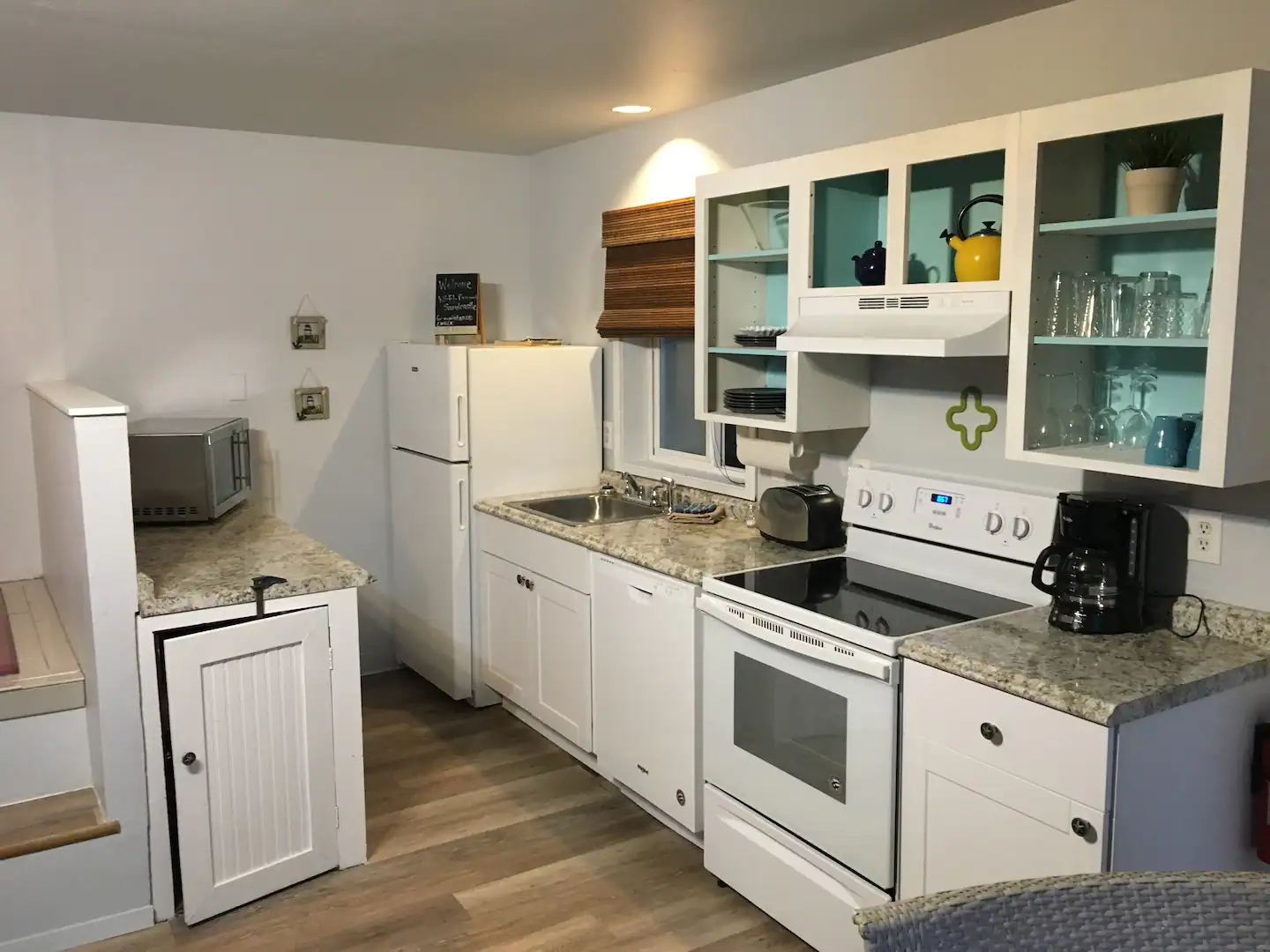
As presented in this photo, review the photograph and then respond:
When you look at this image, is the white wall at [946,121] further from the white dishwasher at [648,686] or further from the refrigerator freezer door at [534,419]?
the white dishwasher at [648,686]

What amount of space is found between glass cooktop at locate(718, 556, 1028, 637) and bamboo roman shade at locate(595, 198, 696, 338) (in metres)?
1.15

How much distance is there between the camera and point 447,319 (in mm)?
4602

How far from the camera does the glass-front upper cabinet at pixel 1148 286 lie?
197cm

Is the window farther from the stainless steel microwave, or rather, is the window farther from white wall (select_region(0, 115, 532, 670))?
the stainless steel microwave

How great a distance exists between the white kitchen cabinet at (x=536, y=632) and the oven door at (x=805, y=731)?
745mm

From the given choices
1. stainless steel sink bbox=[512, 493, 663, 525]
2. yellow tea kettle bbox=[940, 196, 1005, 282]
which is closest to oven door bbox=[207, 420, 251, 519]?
stainless steel sink bbox=[512, 493, 663, 525]

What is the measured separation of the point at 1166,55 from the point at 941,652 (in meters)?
1.38

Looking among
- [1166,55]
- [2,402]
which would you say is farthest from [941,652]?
[2,402]

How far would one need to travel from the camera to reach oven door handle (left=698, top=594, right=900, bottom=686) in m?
2.32

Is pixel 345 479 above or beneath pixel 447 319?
beneath

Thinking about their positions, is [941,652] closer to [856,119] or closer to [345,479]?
[856,119]

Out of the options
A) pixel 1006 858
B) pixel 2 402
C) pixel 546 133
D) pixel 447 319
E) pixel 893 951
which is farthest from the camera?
pixel 447 319

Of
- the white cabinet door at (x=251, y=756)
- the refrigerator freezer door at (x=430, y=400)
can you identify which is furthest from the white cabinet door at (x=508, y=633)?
the white cabinet door at (x=251, y=756)

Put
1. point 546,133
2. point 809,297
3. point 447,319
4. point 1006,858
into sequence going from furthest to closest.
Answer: point 447,319 < point 546,133 < point 809,297 < point 1006,858
